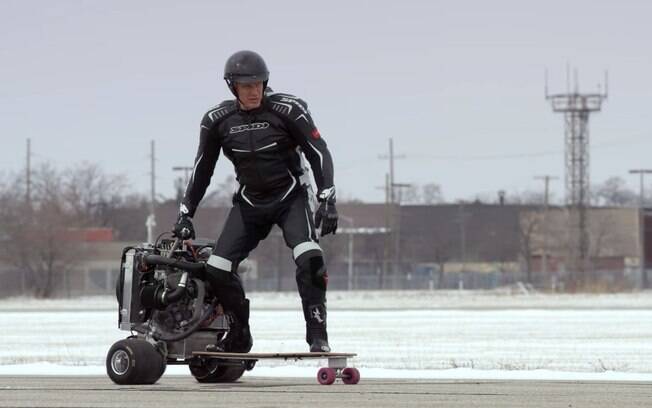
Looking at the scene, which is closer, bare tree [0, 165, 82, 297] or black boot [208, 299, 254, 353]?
black boot [208, 299, 254, 353]

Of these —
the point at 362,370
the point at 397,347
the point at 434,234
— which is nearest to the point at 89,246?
the point at 434,234

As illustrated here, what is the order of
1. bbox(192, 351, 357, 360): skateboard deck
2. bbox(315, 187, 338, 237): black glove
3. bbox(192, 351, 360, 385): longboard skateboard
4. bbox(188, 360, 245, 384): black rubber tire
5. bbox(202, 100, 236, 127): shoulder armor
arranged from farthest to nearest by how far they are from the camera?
bbox(188, 360, 245, 384): black rubber tire < bbox(202, 100, 236, 127): shoulder armor < bbox(315, 187, 338, 237): black glove < bbox(192, 351, 357, 360): skateboard deck < bbox(192, 351, 360, 385): longboard skateboard

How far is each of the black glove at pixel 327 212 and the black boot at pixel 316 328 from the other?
1.86 feet

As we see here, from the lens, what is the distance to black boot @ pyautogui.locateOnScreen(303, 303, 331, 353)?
10555 millimetres

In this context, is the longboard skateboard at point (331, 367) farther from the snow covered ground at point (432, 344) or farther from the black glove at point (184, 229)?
the snow covered ground at point (432, 344)

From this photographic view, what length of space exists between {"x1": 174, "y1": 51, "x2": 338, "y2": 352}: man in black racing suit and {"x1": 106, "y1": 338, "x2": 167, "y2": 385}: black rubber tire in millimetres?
610

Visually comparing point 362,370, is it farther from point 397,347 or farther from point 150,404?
point 397,347

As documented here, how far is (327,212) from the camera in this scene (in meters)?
10.4

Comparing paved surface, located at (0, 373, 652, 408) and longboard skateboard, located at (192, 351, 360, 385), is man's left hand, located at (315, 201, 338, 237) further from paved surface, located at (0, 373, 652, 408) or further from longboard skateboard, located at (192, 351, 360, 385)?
paved surface, located at (0, 373, 652, 408)

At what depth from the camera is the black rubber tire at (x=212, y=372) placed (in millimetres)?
11227

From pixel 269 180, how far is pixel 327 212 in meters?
0.61

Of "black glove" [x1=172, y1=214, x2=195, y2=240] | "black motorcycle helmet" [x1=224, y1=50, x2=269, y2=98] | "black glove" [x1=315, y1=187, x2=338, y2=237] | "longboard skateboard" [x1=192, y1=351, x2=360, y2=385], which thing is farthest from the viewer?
"black glove" [x1=172, y1=214, x2=195, y2=240]

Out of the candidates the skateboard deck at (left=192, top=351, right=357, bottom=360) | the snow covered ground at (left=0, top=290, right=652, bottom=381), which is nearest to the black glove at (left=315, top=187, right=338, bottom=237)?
the skateboard deck at (left=192, top=351, right=357, bottom=360)

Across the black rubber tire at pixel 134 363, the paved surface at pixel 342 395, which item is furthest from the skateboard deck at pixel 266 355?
the black rubber tire at pixel 134 363
